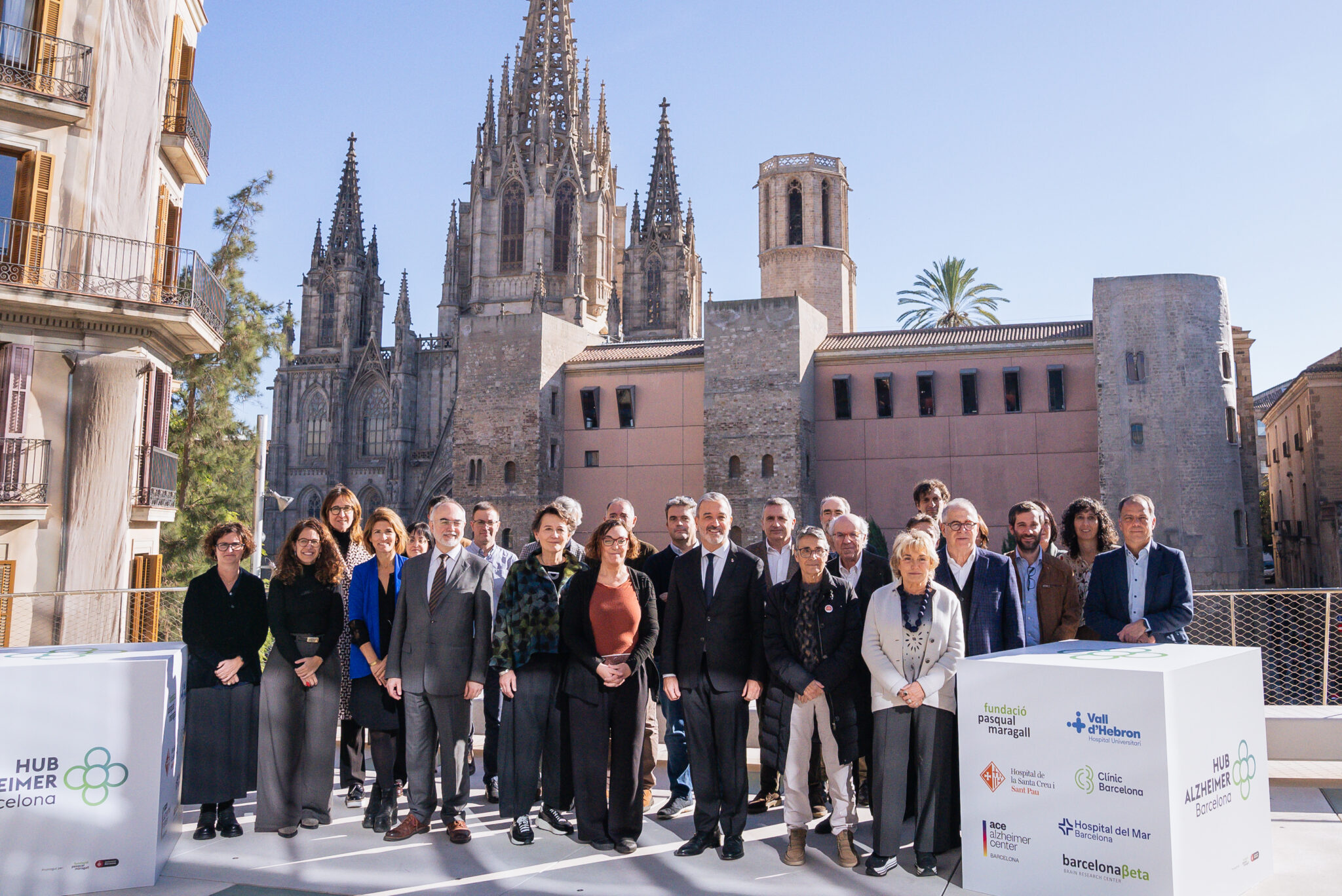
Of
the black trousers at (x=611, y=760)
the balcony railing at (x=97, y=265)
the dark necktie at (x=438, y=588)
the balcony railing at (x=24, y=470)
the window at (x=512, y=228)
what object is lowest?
the black trousers at (x=611, y=760)

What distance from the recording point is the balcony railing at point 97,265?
455 inches

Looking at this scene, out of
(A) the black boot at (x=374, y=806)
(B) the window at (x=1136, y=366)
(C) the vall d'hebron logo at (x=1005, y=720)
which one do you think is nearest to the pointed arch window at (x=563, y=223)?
(B) the window at (x=1136, y=366)

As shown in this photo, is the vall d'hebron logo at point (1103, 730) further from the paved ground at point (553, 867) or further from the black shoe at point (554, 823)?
the black shoe at point (554, 823)

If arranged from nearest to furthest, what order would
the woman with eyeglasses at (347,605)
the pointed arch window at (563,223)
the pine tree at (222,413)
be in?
the woman with eyeglasses at (347,605), the pine tree at (222,413), the pointed arch window at (563,223)

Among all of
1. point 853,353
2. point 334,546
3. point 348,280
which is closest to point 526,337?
point 853,353

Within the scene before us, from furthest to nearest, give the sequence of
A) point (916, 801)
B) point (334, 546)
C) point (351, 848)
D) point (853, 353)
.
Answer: point (853, 353)
point (334, 546)
point (351, 848)
point (916, 801)

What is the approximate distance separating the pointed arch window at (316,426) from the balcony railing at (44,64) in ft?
137

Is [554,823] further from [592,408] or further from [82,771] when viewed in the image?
[592,408]

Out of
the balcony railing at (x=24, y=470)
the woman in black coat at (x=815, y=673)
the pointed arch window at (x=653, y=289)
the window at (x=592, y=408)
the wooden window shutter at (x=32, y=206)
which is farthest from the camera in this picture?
the pointed arch window at (x=653, y=289)

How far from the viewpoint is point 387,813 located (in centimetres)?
583

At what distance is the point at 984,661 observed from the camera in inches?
185

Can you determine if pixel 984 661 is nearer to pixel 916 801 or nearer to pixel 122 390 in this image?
pixel 916 801

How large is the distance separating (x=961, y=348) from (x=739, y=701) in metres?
19.3

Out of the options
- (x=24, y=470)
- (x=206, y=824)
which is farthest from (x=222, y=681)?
(x=24, y=470)
